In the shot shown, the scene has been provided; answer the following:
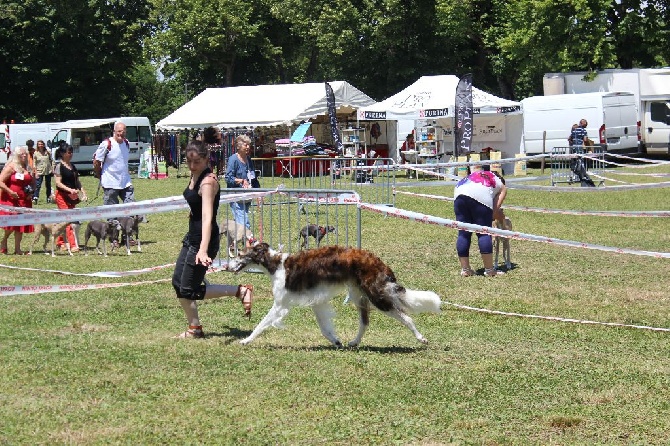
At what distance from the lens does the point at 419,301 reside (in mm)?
8125

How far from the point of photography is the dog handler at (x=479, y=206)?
12.5 m

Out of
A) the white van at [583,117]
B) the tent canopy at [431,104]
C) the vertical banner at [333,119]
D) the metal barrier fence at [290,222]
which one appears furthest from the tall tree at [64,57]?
the metal barrier fence at [290,222]

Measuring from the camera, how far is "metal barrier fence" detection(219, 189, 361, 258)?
39.9 ft

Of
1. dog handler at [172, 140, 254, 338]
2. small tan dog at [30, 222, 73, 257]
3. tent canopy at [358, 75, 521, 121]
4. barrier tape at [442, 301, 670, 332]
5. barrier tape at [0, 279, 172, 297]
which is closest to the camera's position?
dog handler at [172, 140, 254, 338]

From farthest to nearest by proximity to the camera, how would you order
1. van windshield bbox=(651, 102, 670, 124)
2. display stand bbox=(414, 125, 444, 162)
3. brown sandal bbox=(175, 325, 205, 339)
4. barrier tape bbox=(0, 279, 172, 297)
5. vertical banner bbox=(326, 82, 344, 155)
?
1. van windshield bbox=(651, 102, 670, 124)
2. display stand bbox=(414, 125, 444, 162)
3. vertical banner bbox=(326, 82, 344, 155)
4. barrier tape bbox=(0, 279, 172, 297)
5. brown sandal bbox=(175, 325, 205, 339)

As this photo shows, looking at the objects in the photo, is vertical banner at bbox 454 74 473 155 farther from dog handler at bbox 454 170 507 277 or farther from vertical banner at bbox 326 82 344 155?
dog handler at bbox 454 170 507 277

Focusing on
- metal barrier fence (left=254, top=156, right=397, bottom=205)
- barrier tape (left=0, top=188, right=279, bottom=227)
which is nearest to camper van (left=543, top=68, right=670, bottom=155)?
metal barrier fence (left=254, top=156, right=397, bottom=205)

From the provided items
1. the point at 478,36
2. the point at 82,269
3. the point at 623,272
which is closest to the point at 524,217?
the point at 623,272

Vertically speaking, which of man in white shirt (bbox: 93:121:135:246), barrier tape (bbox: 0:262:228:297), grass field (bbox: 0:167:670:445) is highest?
man in white shirt (bbox: 93:121:135:246)

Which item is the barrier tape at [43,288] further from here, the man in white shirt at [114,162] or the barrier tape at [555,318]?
the man in white shirt at [114,162]

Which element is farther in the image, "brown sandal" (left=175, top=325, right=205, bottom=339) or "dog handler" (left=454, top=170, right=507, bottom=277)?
"dog handler" (left=454, top=170, right=507, bottom=277)

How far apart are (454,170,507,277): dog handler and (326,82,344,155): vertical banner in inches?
794

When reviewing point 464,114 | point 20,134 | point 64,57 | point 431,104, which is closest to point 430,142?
point 431,104

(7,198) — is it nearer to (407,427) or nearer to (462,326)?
(462,326)
